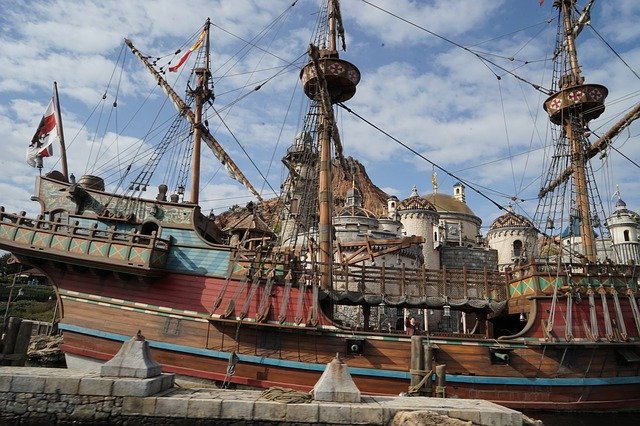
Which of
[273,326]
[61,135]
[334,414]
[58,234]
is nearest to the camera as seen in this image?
[334,414]

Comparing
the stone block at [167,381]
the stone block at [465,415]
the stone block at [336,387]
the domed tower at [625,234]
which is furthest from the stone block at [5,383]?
the domed tower at [625,234]

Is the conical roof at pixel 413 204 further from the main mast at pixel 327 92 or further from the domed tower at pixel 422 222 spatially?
the main mast at pixel 327 92

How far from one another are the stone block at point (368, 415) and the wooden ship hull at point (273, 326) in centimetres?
572

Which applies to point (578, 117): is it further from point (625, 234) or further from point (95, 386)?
point (625, 234)

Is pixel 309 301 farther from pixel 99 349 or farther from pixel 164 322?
pixel 99 349

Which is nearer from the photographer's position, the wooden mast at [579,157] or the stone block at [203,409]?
the stone block at [203,409]

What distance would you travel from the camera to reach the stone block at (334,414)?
666cm

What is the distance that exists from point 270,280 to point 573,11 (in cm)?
2167

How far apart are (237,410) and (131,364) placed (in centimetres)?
208

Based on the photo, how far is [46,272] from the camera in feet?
46.3

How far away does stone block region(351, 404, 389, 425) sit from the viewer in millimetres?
6594

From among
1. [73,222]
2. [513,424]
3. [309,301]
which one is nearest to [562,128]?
[309,301]

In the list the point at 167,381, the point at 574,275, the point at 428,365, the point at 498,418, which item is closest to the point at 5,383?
the point at 167,381

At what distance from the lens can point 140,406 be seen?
6.84 meters
